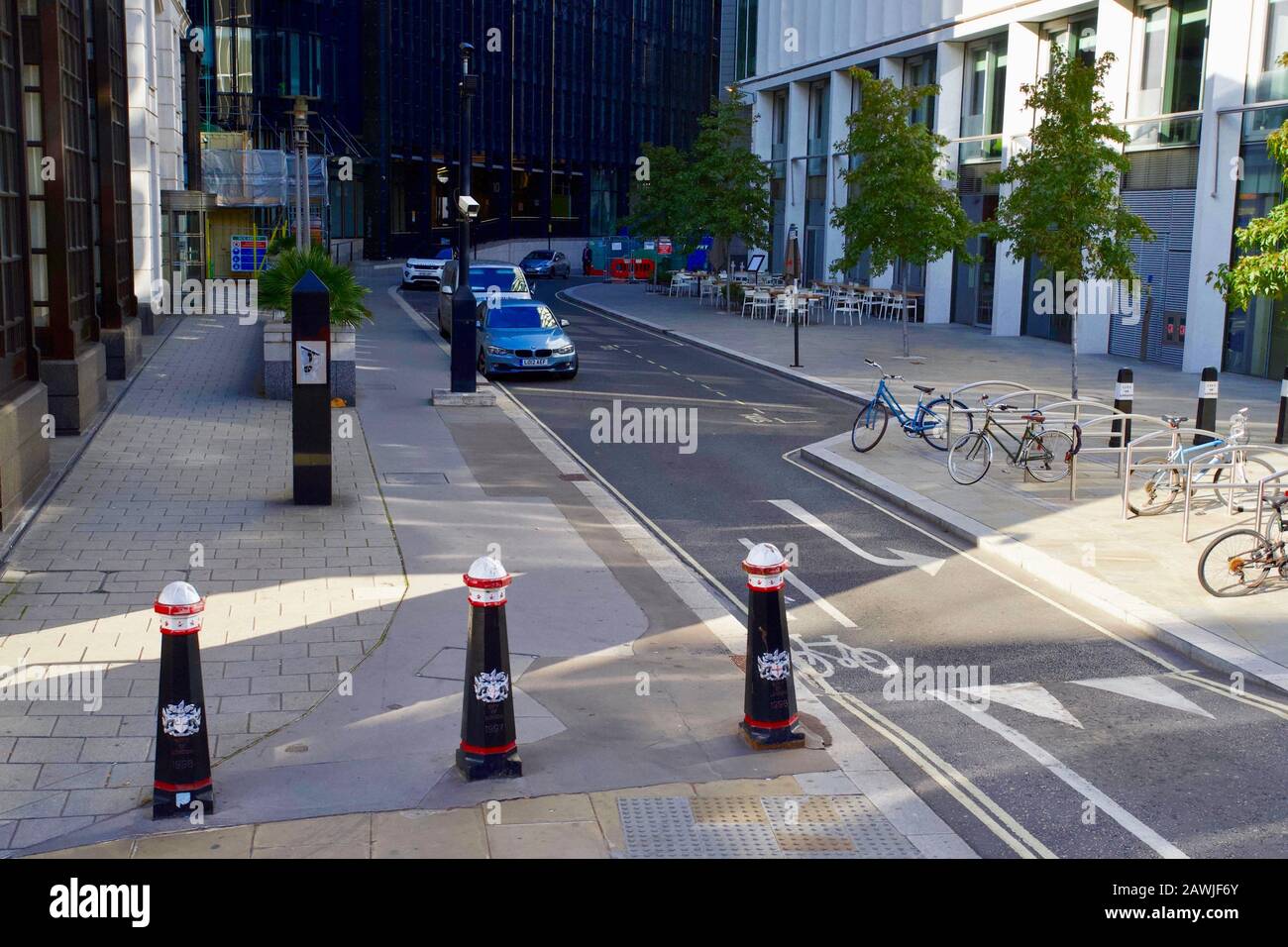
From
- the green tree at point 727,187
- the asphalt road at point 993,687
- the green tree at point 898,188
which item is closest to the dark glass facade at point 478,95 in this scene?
the green tree at point 727,187

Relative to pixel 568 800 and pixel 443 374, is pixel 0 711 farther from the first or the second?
pixel 443 374

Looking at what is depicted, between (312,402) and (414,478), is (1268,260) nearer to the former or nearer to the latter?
(414,478)

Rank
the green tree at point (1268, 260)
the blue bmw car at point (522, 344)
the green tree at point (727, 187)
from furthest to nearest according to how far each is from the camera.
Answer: the green tree at point (727, 187)
the blue bmw car at point (522, 344)
the green tree at point (1268, 260)

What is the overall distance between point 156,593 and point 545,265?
61848 millimetres

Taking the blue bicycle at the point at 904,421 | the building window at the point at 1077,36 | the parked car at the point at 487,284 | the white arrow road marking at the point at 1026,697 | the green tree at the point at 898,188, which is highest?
the building window at the point at 1077,36

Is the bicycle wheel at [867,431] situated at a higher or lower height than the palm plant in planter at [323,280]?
lower

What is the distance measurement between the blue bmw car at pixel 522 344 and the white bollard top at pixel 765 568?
59.3 feet

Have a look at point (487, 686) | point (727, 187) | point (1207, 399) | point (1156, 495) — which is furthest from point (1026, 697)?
point (727, 187)

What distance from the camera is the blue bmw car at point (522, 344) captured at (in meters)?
25.0

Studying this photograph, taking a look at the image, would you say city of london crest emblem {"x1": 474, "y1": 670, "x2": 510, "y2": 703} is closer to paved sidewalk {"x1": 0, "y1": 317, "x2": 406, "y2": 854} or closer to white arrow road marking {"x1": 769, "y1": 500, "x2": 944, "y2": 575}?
paved sidewalk {"x1": 0, "y1": 317, "x2": 406, "y2": 854}

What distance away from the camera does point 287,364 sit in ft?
67.4

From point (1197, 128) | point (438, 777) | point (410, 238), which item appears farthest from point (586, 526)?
point (410, 238)

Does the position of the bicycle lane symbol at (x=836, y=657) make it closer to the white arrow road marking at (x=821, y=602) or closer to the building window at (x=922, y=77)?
the white arrow road marking at (x=821, y=602)

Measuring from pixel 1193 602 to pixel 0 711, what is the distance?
841 cm
